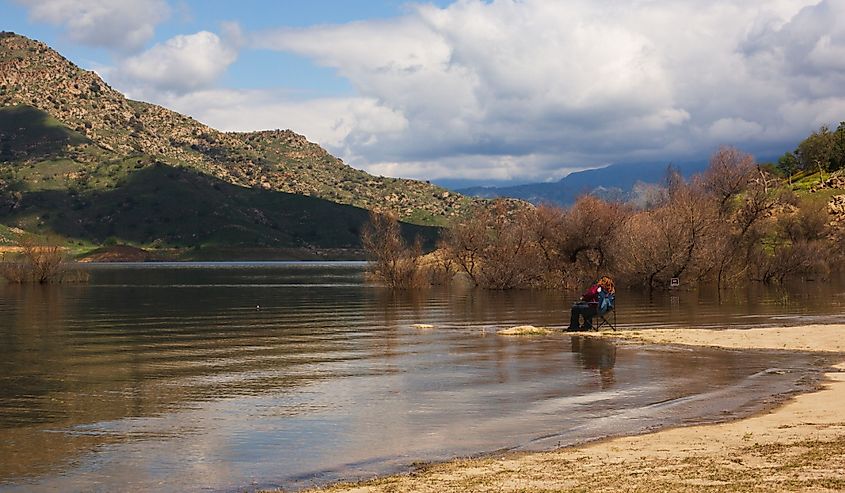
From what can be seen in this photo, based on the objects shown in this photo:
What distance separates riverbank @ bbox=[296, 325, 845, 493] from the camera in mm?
12188

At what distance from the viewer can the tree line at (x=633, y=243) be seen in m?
72.9

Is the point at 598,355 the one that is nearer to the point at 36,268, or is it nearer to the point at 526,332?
the point at 526,332

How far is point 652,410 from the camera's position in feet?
65.3

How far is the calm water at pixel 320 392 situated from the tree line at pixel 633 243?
25739 millimetres

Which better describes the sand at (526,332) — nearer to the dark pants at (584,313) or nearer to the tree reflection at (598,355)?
the dark pants at (584,313)

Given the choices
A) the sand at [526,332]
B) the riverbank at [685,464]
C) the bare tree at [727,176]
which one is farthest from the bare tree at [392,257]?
the riverbank at [685,464]

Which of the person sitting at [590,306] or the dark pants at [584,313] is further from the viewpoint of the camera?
the dark pants at [584,313]

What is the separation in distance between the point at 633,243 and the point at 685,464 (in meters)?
62.7

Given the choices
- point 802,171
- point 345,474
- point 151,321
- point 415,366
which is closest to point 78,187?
point 802,171

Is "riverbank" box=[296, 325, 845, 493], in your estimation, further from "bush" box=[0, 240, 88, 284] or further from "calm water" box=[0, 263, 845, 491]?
"bush" box=[0, 240, 88, 284]

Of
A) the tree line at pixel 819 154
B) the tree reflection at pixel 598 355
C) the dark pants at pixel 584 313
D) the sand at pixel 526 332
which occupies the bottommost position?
the tree reflection at pixel 598 355

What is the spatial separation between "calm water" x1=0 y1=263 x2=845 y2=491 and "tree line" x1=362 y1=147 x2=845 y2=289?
84.4ft

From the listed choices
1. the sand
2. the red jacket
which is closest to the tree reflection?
the sand

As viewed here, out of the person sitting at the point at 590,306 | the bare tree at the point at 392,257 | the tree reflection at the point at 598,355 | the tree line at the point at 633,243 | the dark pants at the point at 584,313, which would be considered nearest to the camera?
the tree reflection at the point at 598,355
